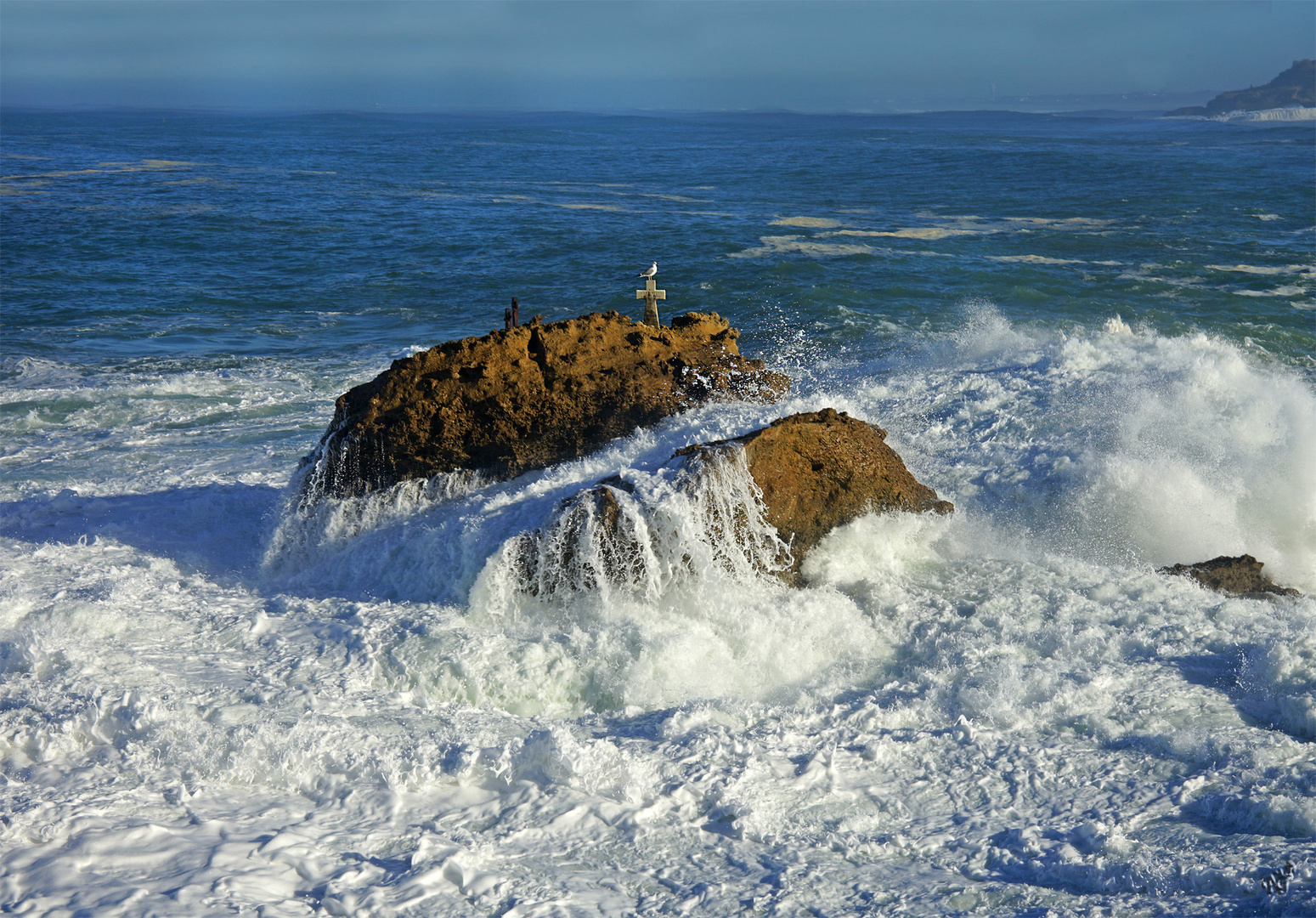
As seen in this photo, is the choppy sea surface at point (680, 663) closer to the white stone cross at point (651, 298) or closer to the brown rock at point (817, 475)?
the brown rock at point (817, 475)

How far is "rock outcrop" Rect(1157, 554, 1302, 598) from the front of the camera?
730 centimetres

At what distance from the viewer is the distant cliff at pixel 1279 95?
122 metres

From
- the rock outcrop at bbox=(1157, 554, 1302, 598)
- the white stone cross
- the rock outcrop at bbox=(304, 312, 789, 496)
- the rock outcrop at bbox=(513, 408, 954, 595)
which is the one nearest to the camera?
the rock outcrop at bbox=(513, 408, 954, 595)

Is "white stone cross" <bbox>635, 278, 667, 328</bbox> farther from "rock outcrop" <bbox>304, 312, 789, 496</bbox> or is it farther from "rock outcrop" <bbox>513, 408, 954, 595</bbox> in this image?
"rock outcrop" <bbox>513, 408, 954, 595</bbox>

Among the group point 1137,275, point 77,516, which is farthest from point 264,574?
point 1137,275

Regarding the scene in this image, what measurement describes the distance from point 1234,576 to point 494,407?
20.2 ft

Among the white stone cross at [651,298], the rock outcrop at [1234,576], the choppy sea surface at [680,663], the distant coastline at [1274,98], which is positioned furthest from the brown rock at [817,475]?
the distant coastline at [1274,98]

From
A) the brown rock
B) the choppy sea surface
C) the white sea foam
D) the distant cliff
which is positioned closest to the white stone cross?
the choppy sea surface

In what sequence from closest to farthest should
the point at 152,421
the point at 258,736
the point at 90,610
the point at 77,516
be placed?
the point at 258,736
the point at 90,610
the point at 77,516
the point at 152,421

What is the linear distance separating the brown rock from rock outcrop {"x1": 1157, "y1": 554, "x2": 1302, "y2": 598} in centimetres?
198

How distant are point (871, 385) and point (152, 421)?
381 inches

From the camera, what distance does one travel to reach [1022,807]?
5.05 metres

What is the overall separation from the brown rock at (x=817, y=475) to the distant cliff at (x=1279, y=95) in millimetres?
140664

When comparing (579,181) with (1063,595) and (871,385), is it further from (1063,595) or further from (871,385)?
(1063,595)
